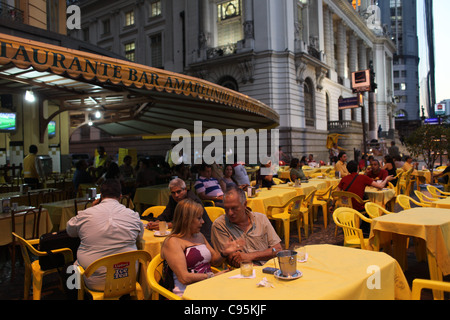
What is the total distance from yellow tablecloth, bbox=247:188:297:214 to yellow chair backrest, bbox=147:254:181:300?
371 centimetres

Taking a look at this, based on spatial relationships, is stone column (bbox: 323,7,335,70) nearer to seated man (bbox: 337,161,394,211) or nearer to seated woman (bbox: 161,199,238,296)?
seated man (bbox: 337,161,394,211)

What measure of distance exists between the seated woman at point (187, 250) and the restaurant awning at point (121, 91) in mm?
2794

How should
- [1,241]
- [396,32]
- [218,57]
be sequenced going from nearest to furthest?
[1,241] → [218,57] → [396,32]

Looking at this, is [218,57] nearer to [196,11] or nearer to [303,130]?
[196,11]

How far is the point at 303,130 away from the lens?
26656 mm

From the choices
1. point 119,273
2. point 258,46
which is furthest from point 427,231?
point 258,46

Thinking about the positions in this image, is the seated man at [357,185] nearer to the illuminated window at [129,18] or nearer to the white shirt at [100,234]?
the white shirt at [100,234]

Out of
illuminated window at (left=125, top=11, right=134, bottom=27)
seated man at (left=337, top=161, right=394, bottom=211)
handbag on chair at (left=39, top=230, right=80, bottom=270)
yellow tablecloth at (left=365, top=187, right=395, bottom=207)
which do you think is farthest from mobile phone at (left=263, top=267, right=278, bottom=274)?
illuminated window at (left=125, top=11, right=134, bottom=27)

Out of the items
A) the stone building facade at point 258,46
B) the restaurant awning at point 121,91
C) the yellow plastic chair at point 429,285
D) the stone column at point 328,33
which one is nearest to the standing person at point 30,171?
the restaurant awning at point 121,91

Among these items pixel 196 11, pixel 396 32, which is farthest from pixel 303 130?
pixel 396 32

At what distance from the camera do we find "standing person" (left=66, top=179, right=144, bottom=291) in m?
3.22

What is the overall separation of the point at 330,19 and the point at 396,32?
64506 mm

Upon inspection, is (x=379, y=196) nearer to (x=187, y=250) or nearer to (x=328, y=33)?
(x=187, y=250)

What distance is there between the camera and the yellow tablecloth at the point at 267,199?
22.0ft
